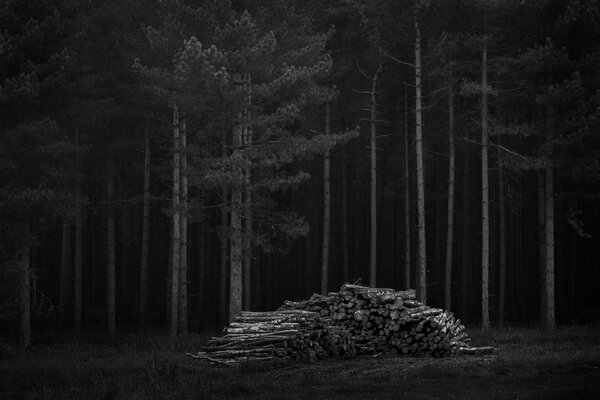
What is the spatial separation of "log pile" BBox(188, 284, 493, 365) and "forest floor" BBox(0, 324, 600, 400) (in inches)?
26.6

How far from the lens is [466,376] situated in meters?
13.0

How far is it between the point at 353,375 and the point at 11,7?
1454cm

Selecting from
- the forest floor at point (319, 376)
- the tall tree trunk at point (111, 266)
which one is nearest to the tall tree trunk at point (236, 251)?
the forest floor at point (319, 376)

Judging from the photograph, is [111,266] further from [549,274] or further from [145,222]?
A: [549,274]

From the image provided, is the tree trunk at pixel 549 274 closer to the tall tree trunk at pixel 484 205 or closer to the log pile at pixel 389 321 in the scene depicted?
the tall tree trunk at pixel 484 205

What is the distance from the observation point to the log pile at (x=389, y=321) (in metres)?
17.3

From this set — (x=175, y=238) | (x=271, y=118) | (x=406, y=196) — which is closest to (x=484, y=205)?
(x=406, y=196)

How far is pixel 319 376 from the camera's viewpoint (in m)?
13.4

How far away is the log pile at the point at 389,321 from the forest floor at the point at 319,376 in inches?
33.8

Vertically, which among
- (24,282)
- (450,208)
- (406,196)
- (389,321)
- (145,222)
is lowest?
(389,321)

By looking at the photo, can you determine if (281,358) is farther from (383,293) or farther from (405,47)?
(405,47)

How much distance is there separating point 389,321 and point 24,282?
1071 centimetres

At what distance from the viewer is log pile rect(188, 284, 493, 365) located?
1602 cm

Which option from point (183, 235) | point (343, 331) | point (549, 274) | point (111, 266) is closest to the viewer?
point (343, 331)
